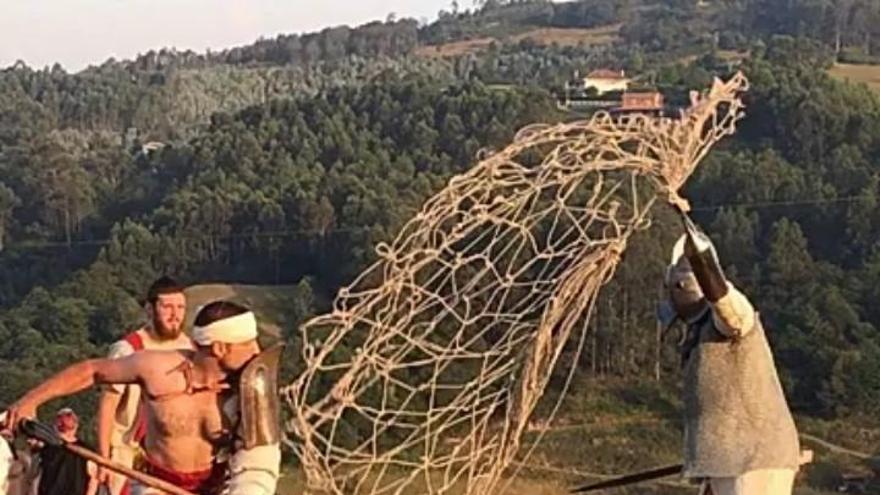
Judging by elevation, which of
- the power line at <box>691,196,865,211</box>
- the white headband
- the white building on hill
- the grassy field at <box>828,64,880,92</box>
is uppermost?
the white headband

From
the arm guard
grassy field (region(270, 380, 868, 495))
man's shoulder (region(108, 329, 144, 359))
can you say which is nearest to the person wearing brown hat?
man's shoulder (region(108, 329, 144, 359))

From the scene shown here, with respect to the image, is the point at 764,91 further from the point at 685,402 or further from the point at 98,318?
the point at 685,402

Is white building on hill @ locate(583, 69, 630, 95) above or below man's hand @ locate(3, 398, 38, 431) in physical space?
below

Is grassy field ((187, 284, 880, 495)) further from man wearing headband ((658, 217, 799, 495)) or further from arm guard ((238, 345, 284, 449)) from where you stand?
arm guard ((238, 345, 284, 449))

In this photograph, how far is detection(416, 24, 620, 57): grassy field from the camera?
137750 millimetres

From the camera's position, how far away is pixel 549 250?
7.45 metres

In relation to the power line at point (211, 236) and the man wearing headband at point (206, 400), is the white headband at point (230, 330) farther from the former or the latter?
the power line at point (211, 236)

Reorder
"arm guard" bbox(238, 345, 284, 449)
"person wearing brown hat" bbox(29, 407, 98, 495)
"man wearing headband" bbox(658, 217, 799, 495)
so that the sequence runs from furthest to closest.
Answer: "person wearing brown hat" bbox(29, 407, 98, 495), "man wearing headband" bbox(658, 217, 799, 495), "arm guard" bbox(238, 345, 284, 449)

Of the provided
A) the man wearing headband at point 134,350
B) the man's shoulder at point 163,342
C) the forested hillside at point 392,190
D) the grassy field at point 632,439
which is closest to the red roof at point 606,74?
the forested hillside at point 392,190

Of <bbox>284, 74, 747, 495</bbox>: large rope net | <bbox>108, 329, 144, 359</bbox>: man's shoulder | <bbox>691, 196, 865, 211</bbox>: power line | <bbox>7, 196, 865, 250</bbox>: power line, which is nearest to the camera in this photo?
<bbox>284, 74, 747, 495</bbox>: large rope net

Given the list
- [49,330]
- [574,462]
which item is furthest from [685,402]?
[49,330]

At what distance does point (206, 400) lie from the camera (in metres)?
6.37

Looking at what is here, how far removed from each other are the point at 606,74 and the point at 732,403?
93.2 m

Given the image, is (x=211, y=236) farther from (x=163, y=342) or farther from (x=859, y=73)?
(x=163, y=342)
